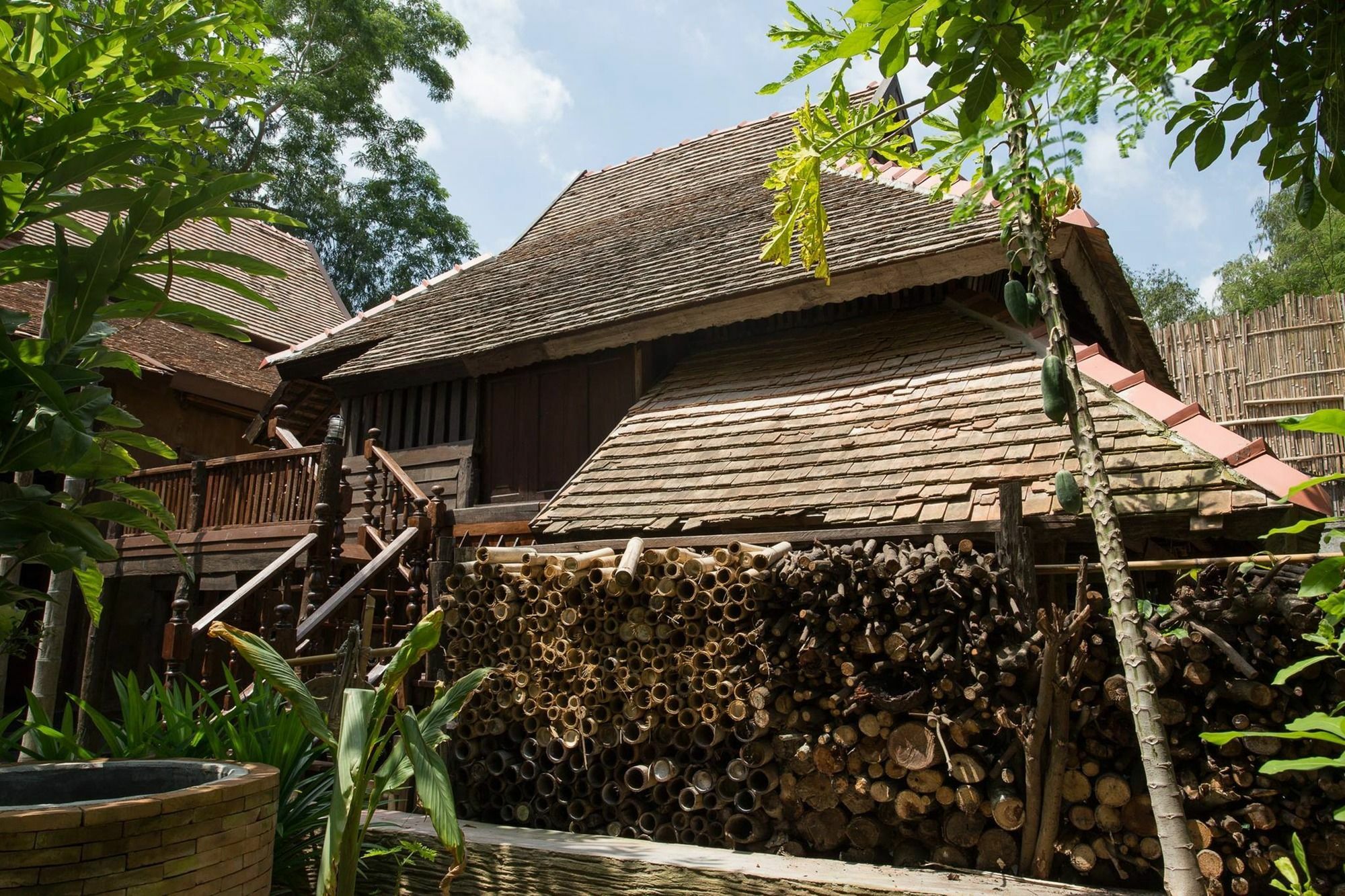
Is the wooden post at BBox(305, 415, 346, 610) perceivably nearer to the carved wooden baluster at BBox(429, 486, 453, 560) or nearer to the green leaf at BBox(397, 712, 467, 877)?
the carved wooden baluster at BBox(429, 486, 453, 560)

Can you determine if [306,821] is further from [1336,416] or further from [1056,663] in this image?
[1336,416]

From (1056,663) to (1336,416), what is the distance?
9.94 ft

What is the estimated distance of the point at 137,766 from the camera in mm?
3881

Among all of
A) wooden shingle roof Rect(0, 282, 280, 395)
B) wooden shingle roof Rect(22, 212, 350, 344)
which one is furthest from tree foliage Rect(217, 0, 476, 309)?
wooden shingle roof Rect(0, 282, 280, 395)

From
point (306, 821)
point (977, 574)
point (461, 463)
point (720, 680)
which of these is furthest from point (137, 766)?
point (461, 463)

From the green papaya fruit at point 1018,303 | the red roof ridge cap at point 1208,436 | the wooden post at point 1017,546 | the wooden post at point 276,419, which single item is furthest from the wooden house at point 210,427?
the red roof ridge cap at point 1208,436

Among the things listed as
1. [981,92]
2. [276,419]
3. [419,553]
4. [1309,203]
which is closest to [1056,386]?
[1309,203]

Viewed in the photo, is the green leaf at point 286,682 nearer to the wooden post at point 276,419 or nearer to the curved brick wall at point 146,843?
the curved brick wall at point 146,843

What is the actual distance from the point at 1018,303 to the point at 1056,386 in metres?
0.65

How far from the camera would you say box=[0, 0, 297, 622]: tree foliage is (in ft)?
9.01

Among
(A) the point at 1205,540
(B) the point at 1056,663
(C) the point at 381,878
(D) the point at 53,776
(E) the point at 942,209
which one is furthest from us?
(E) the point at 942,209

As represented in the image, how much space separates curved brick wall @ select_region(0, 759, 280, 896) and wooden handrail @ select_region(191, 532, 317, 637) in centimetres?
424

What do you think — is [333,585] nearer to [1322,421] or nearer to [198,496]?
[198,496]

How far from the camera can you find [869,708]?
529 cm
